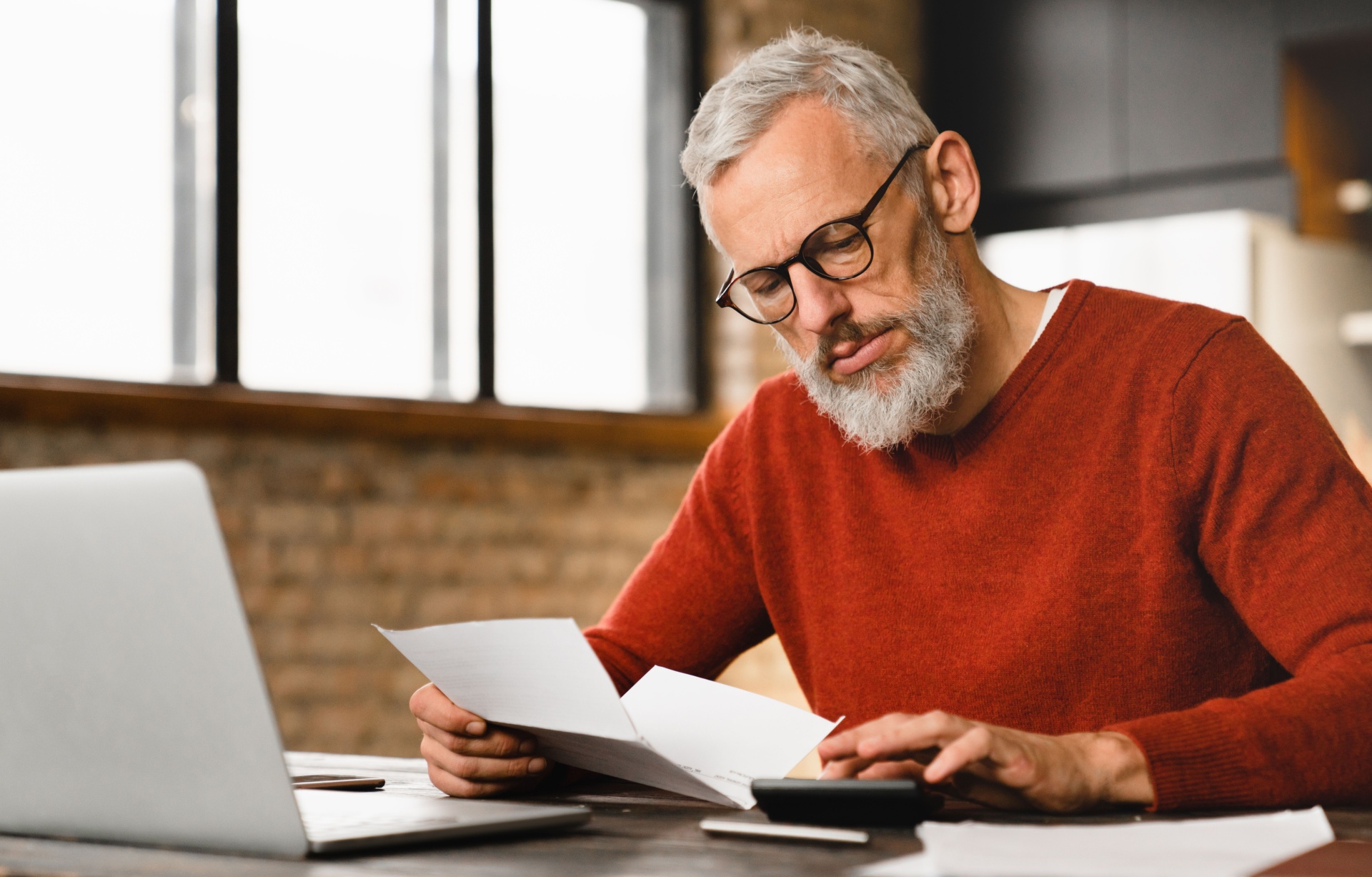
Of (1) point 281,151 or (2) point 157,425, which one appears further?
(1) point 281,151

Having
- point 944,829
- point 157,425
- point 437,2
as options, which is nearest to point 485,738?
point 944,829

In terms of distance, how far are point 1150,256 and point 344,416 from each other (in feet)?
7.68

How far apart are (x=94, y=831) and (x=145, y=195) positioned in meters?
2.53

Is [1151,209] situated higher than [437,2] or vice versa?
[437,2]

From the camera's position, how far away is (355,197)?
3586mm

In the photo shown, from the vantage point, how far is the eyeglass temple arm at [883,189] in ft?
4.80

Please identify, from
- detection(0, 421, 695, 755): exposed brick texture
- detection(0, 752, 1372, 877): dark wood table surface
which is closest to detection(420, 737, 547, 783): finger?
detection(0, 752, 1372, 877): dark wood table surface

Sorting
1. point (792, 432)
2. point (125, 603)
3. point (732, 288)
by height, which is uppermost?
point (732, 288)

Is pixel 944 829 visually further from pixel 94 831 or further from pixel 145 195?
pixel 145 195

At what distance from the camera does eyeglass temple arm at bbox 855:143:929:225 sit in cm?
146

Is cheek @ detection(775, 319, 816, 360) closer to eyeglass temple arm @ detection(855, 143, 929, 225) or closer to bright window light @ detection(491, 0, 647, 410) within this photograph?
eyeglass temple arm @ detection(855, 143, 929, 225)

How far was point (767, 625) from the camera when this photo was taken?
1742mm

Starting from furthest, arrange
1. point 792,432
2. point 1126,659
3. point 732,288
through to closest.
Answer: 1. point 792,432
2. point 732,288
3. point 1126,659

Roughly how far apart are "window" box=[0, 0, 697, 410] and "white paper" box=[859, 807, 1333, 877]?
2.71 meters
